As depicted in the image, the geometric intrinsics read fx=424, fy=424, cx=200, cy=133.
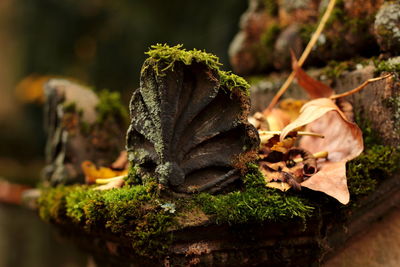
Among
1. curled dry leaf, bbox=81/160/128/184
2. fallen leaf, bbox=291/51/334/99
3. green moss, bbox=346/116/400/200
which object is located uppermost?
fallen leaf, bbox=291/51/334/99

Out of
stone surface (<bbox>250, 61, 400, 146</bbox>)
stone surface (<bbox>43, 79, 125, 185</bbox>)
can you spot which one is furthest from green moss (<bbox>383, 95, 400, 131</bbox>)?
stone surface (<bbox>43, 79, 125, 185</bbox>)

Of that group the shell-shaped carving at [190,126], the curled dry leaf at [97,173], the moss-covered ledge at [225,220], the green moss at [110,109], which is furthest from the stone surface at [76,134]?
the shell-shaped carving at [190,126]

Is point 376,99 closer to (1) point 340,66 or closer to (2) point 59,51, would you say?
(1) point 340,66

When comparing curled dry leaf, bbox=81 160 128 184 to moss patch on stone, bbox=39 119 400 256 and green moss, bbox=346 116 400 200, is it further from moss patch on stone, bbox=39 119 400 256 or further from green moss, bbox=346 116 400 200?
green moss, bbox=346 116 400 200

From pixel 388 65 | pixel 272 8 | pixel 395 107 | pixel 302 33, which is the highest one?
pixel 272 8

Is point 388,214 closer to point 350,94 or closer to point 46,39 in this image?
point 350,94

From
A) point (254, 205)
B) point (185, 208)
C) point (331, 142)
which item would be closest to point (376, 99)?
point (331, 142)
